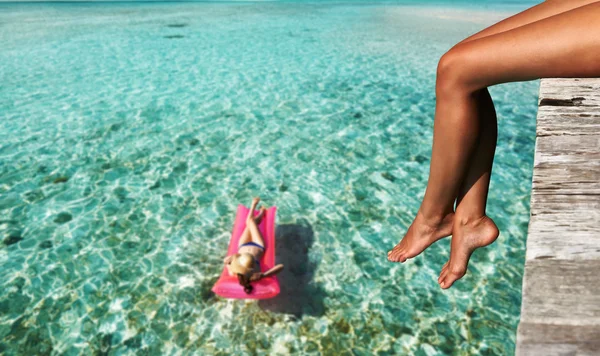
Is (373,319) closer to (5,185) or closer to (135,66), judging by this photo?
(5,185)

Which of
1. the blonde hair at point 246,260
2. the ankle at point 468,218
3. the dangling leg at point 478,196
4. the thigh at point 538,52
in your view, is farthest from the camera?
the blonde hair at point 246,260

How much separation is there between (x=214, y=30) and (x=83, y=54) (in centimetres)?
693

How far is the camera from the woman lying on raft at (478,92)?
3.77 feet

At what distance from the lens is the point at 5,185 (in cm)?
702

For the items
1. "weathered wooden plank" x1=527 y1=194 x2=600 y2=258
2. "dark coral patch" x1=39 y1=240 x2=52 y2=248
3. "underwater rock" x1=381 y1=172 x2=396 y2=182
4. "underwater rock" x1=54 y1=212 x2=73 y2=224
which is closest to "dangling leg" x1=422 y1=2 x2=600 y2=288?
"weathered wooden plank" x1=527 y1=194 x2=600 y2=258

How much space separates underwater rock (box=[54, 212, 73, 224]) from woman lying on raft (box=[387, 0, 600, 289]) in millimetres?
5813

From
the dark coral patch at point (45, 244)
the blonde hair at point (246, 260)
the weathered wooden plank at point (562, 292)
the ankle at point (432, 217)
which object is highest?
the weathered wooden plank at point (562, 292)

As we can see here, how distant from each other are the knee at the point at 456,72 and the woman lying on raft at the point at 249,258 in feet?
12.0

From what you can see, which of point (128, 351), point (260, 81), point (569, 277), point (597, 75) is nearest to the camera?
point (569, 277)

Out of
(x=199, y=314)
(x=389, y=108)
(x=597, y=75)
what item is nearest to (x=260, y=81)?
(x=389, y=108)

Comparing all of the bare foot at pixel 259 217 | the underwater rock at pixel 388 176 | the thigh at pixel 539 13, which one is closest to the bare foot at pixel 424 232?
the thigh at pixel 539 13

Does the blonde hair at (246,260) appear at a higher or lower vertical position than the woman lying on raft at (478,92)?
lower

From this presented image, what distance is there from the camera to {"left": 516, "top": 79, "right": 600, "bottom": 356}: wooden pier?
0.85 m

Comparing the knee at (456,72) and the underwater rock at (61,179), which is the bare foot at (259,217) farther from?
the knee at (456,72)
